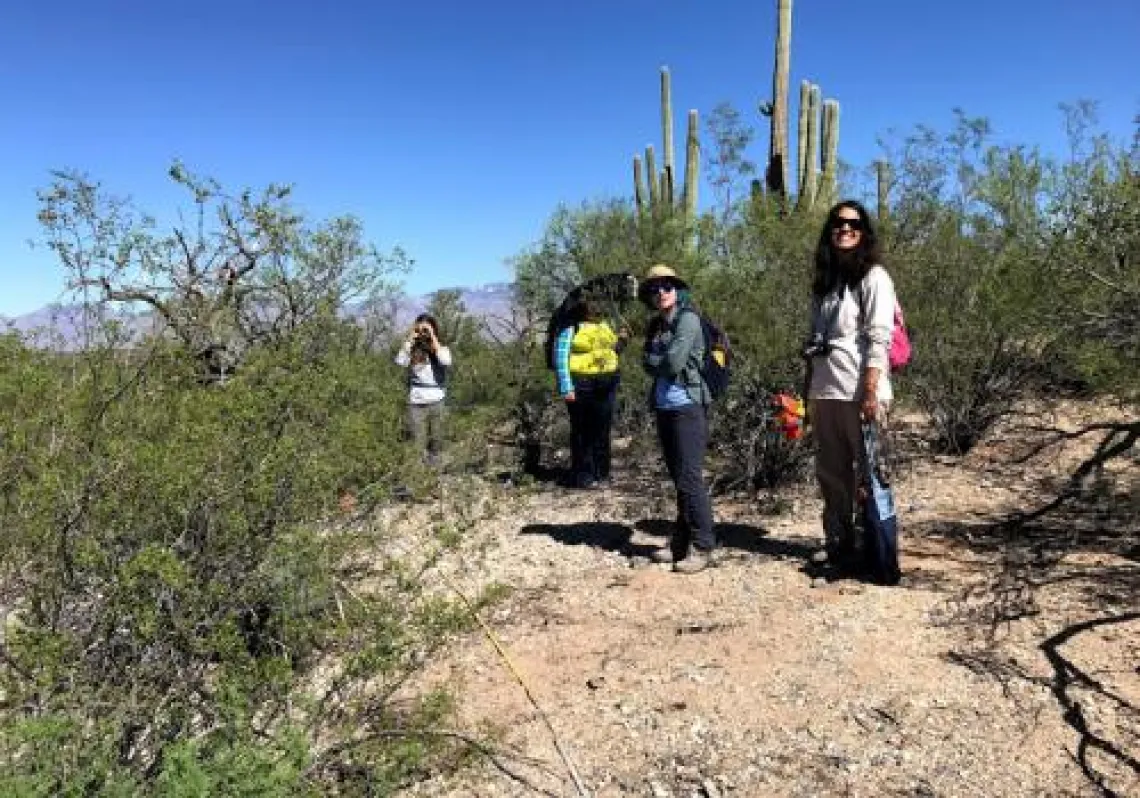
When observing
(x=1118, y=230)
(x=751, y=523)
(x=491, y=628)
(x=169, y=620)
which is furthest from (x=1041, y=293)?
(x=169, y=620)

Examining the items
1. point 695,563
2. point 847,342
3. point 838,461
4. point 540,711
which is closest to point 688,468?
point 695,563

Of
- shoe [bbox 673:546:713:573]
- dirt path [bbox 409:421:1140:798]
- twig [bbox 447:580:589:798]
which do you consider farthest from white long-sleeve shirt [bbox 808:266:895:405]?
twig [bbox 447:580:589:798]

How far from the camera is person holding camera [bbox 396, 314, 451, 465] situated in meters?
6.71

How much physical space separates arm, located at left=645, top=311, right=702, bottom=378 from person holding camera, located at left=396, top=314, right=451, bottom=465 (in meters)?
2.76

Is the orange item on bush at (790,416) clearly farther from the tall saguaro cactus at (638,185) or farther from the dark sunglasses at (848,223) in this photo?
the tall saguaro cactus at (638,185)

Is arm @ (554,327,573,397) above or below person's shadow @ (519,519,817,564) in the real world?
above

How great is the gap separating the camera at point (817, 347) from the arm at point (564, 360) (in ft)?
7.79

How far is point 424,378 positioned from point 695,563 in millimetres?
3068

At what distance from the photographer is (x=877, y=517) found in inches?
148

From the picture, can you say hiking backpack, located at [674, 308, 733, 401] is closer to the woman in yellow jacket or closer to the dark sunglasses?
the dark sunglasses

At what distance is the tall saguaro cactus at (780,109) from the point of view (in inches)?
426

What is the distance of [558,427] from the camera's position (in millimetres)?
7625

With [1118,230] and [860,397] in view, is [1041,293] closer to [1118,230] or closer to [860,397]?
[1118,230]

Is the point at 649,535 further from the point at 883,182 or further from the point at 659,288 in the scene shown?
the point at 883,182
